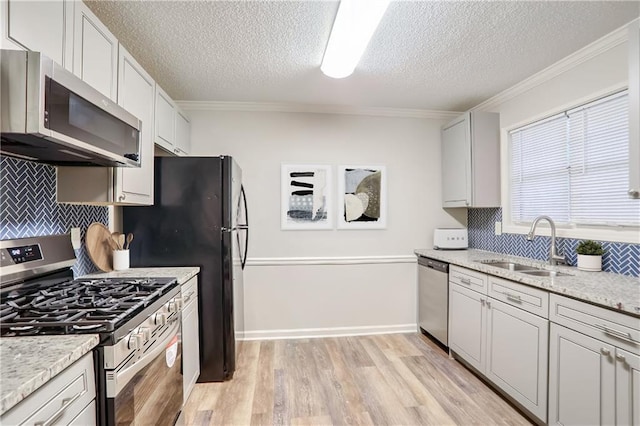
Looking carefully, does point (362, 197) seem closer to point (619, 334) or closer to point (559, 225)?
point (559, 225)

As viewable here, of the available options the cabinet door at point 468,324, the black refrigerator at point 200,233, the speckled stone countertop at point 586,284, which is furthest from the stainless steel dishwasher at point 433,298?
the black refrigerator at point 200,233

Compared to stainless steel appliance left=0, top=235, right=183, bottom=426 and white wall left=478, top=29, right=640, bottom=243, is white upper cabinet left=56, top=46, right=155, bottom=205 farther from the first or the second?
white wall left=478, top=29, right=640, bottom=243

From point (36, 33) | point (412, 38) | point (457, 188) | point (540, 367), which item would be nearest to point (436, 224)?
point (457, 188)

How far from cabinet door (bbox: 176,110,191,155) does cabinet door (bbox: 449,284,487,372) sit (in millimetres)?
2788

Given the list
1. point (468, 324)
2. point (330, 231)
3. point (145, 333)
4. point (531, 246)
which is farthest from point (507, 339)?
point (145, 333)

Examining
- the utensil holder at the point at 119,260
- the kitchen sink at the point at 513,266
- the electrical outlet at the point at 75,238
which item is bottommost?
the kitchen sink at the point at 513,266

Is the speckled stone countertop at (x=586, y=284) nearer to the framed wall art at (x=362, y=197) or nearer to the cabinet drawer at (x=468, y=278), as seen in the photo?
the cabinet drawer at (x=468, y=278)

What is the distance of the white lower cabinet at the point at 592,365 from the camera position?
52.8 inches

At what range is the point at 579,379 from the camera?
155 cm

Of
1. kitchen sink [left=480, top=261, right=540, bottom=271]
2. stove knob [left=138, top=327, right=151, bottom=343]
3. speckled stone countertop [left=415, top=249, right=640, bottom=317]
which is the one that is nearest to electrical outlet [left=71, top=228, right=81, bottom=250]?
stove knob [left=138, top=327, right=151, bottom=343]

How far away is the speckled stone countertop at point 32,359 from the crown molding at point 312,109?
8.50ft

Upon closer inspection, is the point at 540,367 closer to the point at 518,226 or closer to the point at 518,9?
the point at 518,226

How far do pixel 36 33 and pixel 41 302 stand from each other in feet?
3.61

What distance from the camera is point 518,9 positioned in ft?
5.62
